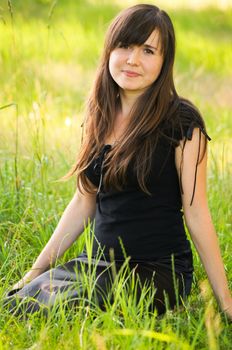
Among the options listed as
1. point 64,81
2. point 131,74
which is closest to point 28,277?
point 131,74

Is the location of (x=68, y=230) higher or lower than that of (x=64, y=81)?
lower

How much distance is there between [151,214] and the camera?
293 cm

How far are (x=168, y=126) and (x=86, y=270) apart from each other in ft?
1.99

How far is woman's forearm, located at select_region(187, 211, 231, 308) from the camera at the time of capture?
2.84 m

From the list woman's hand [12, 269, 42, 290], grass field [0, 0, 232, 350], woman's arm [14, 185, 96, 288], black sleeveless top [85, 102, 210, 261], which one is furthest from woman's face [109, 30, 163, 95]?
woman's hand [12, 269, 42, 290]

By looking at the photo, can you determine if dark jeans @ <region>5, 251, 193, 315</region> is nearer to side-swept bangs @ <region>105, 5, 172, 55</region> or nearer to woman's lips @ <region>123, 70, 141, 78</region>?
woman's lips @ <region>123, 70, 141, 78</region>

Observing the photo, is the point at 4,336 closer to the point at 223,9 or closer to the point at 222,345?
the point at 222,345

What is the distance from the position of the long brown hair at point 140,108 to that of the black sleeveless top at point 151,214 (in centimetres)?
4

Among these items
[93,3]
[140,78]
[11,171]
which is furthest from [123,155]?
[93,3]

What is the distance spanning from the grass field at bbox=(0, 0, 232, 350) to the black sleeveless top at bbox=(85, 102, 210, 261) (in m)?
0.24

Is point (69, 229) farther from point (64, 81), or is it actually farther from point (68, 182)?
point (64, 81)

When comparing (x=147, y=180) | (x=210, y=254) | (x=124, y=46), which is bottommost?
(x=210, y=254)

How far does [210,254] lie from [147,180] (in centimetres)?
34

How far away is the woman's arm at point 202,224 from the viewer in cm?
285
